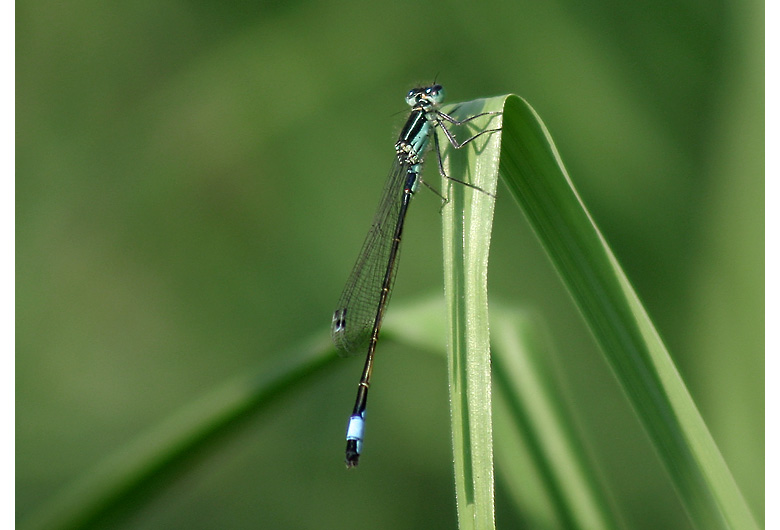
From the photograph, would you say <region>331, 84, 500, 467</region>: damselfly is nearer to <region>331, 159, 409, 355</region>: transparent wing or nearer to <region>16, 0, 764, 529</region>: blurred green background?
<region>331, 159, 409, 355</region>: transparent wing

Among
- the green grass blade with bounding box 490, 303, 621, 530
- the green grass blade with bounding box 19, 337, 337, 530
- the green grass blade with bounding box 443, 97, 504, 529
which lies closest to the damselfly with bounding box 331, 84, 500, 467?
→ the green grass blade with bounding box 19, 337, 337, 530

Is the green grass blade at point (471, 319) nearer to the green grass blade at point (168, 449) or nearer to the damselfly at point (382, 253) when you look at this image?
the damselfly at point (382, 253)

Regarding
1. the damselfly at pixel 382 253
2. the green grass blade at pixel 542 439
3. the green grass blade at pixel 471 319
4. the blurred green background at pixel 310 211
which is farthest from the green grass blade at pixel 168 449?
the blurred green background at pixel 310 211

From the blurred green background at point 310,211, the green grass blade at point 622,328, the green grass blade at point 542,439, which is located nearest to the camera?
the green grass blade at point 622,328

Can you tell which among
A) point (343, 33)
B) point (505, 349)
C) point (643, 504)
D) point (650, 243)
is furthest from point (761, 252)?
point (343, 33)

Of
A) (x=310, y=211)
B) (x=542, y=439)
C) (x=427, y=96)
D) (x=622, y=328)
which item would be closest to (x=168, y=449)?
(x=542, y=439)

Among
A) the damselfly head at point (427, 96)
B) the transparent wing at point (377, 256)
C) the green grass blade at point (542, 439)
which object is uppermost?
the damselfly head at point (427, 96)
